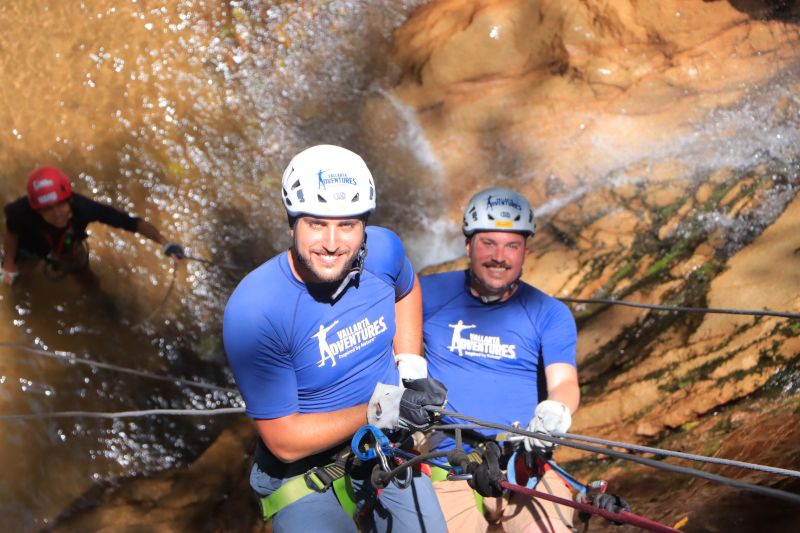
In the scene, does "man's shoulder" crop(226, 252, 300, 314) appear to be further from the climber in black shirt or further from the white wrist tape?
the climber in black shirt

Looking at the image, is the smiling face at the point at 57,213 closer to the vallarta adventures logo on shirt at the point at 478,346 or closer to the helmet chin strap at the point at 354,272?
the vallarta adventures logo on shirt at the point at 478,346

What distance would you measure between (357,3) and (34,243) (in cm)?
451

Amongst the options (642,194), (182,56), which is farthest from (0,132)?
(642,194)

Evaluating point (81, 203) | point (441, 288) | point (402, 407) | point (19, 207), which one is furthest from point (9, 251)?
point (402, 407)

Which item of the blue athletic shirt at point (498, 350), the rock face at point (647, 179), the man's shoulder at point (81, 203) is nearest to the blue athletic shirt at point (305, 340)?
the blue athletic shirt at point (498, 350)

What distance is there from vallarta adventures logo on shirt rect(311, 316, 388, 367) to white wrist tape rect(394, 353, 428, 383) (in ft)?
0.95

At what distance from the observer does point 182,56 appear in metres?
8.40

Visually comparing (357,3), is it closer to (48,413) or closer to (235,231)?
(235,231)

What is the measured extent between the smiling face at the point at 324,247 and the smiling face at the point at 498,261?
1.36 m

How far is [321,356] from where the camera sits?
3127 mm

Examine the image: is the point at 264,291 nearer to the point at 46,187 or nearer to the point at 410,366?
the point at 410,366

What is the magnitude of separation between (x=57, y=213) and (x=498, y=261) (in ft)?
11.5

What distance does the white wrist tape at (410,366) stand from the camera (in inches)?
140

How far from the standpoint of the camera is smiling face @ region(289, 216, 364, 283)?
3.02 m
